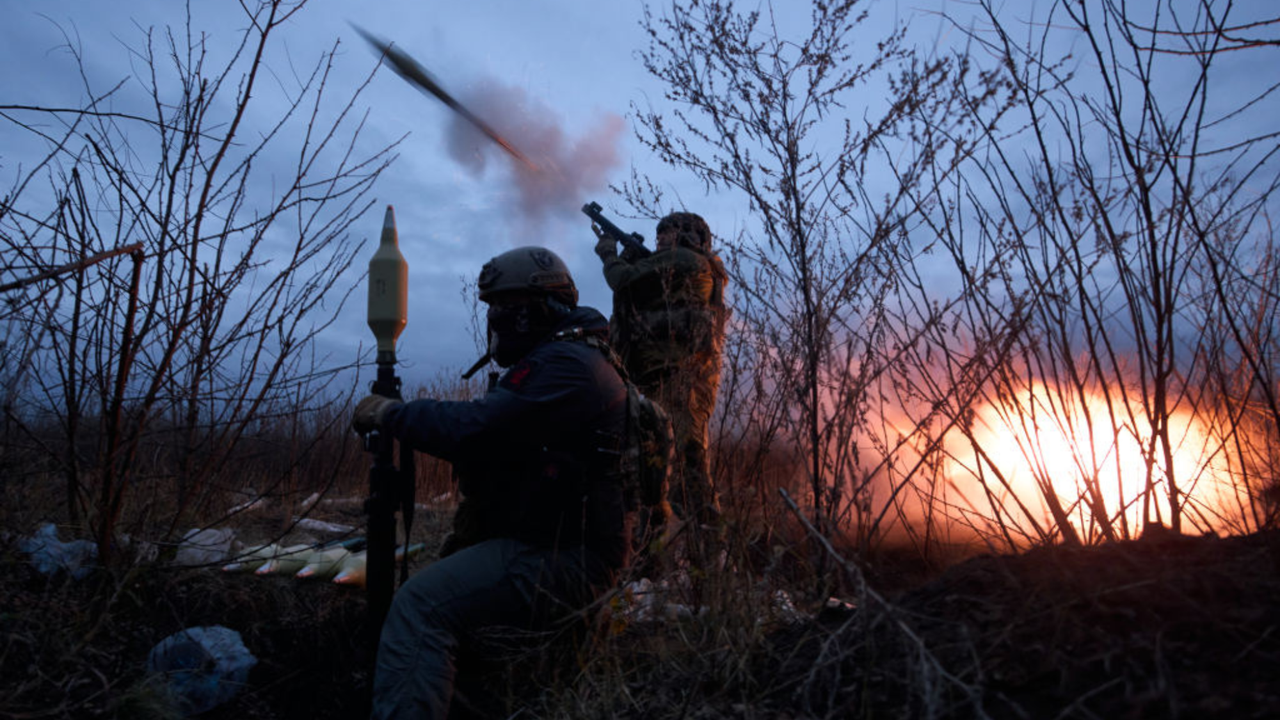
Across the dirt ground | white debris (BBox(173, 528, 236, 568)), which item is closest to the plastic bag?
the dirt ground

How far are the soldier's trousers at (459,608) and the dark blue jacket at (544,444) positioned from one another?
8cm

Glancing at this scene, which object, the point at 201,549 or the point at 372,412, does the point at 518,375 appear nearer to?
the point at 372,412

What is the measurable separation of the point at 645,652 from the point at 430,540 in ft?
11.6

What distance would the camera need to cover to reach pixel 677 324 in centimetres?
379

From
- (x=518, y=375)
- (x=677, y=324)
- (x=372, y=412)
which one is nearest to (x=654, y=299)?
(x=677, y=324)

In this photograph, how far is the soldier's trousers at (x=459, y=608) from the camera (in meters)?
2.18

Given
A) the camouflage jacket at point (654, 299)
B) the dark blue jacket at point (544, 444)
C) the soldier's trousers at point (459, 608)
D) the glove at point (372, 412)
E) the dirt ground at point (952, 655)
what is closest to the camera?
the dirt ground at point (952, 655)

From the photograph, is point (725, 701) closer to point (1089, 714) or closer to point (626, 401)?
point (1089, 714)

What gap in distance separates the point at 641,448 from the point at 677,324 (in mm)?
1284

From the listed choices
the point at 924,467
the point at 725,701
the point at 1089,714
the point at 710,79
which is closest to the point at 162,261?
the point at 710,79

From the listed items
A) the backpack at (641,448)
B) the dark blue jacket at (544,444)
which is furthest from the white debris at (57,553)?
the backpack at (641,448)

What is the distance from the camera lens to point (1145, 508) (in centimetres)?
235

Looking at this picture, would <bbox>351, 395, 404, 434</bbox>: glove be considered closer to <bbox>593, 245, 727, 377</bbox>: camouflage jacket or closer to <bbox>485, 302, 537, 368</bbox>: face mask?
<bbox>485, 302, 537, 368</bbox>: face mask

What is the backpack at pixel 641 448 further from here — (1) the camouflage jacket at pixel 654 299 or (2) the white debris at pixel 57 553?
(2) the white debris at pixel 57 553
